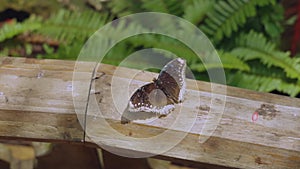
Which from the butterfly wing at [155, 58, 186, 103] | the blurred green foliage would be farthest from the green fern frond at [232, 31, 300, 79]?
the butterfly wing at [155, 58, 186, 103]

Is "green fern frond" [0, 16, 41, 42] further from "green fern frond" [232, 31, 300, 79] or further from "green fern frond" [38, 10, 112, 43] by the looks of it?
"green fern frond" [232, 31, 300, 79]

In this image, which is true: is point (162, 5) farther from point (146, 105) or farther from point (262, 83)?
point (146, 105)

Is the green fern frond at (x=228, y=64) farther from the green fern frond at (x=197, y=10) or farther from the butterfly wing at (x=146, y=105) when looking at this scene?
the butterfly wing at (x=146, y=105)

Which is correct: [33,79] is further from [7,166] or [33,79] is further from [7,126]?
[7,166]

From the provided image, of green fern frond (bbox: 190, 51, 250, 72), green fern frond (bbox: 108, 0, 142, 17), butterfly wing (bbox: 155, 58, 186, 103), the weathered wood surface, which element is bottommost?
the weathered wood surface

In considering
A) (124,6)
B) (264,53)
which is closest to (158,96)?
(264,53)

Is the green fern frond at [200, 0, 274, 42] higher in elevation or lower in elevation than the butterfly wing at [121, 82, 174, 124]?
higher
